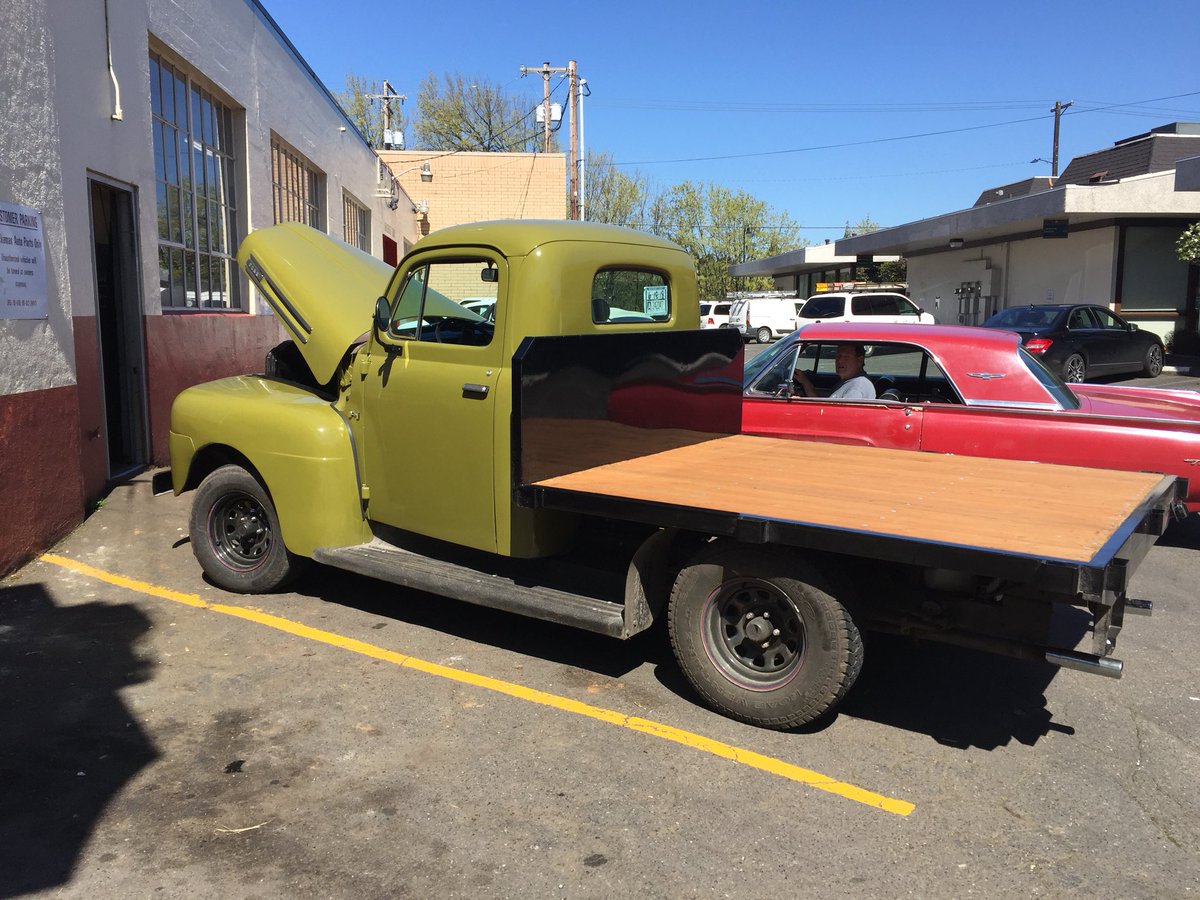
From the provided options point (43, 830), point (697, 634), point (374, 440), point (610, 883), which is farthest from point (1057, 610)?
point (43, 830)

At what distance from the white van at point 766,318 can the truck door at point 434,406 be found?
3014cm

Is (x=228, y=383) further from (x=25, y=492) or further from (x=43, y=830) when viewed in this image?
(x=43, y=830)

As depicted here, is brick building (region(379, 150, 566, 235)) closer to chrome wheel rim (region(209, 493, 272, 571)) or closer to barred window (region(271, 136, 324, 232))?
barred window (region(271, 136, 324, 232))

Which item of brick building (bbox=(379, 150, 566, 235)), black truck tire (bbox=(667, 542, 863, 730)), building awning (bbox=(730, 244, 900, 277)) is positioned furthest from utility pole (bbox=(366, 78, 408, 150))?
black truck tire (bbox=(667, 542, 863, 730))

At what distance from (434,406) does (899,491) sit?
2.38 meters

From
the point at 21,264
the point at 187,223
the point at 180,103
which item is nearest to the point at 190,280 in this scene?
the point at 187,223

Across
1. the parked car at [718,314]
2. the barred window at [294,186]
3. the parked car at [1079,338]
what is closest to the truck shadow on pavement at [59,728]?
the barred window at [294,186]

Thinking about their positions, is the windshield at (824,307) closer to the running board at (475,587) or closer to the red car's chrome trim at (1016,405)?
the red car's chrome trim at (1016,405)

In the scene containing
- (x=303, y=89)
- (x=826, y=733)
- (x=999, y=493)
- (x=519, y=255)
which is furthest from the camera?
(x=303, y=89)

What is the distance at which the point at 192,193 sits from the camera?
997cm

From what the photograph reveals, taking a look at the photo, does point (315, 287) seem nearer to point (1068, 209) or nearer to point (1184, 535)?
point (1184, 535)

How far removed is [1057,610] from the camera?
5.56 meters

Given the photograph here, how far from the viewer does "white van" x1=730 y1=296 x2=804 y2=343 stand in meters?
34.8

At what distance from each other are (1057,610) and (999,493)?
1.66m
